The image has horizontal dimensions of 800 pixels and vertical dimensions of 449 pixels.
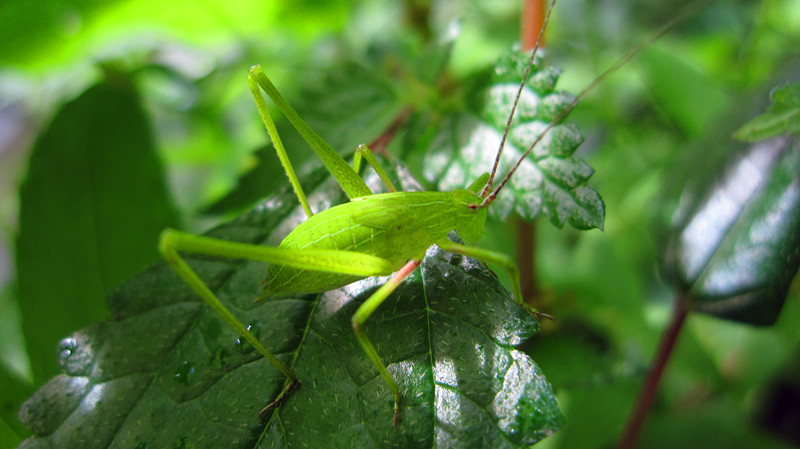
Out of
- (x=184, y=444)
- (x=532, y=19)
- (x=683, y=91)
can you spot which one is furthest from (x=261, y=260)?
(x=683, y=91)

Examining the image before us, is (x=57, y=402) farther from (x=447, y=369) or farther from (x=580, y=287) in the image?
(x=580, y=287)

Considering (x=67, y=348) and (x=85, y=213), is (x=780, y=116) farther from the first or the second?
(x=85, y=213)

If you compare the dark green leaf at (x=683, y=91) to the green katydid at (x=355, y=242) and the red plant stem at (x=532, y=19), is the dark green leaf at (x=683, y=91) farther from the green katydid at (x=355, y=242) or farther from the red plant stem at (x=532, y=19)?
the green katydid at (x=355, y=242)

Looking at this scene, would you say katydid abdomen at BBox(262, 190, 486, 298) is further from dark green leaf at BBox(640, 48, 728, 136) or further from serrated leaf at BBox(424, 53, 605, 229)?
dark green leaf at BBox(640, 48, 728, 136)

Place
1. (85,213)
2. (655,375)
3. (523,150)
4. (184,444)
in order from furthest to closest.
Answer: (85,213) < (655,375) < (523,150) < (184,444)

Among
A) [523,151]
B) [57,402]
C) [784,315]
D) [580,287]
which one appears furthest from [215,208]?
[784,315]

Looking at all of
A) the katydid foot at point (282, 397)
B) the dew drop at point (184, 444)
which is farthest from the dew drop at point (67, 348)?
the katydid foot at point (282, 397)

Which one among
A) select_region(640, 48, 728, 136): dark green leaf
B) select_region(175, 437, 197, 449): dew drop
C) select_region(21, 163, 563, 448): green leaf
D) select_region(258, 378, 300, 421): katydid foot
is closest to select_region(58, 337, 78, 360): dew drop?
select_region(21, 163, 563, 448): green leaf

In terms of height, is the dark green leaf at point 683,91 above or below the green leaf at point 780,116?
above
